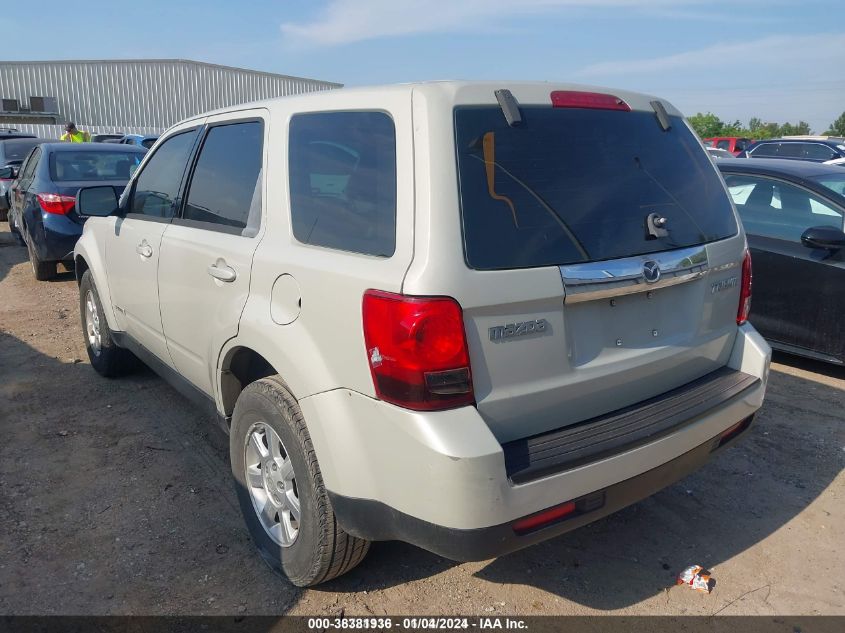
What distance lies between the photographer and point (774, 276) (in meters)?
5.31

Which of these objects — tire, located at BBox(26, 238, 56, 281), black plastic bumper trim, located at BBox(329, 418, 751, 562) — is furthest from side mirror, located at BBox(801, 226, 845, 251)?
tire, located at BBox(26, 238, 56, 281)

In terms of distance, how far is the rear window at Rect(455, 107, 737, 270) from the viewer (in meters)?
2.21

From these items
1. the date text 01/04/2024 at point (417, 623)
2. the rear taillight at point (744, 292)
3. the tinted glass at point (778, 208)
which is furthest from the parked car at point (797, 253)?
the date text 01/04/2024 at point (417, 623)

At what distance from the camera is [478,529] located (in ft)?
6.93

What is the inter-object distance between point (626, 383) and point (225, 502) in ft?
6.94

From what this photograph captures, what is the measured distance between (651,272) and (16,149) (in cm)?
1447

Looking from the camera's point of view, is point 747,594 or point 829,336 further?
point 829,336

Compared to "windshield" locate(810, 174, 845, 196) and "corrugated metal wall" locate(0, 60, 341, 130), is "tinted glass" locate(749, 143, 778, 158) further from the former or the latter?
"corrugated metal wall" locate(0, 60, 341, 130)

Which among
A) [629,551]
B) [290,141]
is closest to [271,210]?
[290,141]

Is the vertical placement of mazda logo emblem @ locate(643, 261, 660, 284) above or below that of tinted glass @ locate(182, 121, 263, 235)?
below

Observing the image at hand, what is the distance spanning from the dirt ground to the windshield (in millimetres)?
1901

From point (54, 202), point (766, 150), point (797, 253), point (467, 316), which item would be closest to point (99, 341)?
point (54, 202)

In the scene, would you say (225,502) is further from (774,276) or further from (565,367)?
(774,276)

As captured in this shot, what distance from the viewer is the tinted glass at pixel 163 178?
376cm
